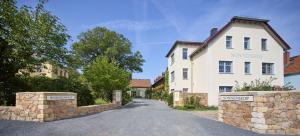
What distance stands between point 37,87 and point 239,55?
19.2 meters

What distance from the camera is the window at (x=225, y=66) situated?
90.0 ft

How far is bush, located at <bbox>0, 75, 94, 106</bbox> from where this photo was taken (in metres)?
16.2

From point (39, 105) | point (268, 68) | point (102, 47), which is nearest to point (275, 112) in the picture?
point (39, 105)

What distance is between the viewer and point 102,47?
45344 mm

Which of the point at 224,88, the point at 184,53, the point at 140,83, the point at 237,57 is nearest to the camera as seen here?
the point at 224,88

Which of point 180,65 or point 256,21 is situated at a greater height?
point 256,21

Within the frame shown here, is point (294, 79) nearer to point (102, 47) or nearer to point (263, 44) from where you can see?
point (263, 44)

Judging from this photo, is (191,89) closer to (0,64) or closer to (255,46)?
(255,46)

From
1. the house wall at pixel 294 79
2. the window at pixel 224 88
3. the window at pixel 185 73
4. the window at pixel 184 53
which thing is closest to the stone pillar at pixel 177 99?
the window at pixel 224 88

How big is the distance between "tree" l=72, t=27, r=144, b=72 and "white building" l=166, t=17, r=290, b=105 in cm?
1867

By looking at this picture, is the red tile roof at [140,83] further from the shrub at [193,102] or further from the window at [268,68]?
the shrub at [193,102]

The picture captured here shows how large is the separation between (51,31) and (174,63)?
18.6 metres

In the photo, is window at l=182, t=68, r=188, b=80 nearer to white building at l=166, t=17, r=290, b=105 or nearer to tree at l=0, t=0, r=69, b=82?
white building at l=166, t=17, r=290, b=105

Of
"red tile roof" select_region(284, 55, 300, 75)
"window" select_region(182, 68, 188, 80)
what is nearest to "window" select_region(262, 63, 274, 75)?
"red tile roof" select_region(284, 55, 300, 75)
